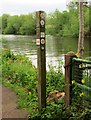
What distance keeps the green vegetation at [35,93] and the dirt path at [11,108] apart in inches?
4.7

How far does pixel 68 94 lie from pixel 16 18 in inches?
3247

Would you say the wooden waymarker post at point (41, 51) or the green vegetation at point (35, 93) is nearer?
the green vegetation at point (35, 93)

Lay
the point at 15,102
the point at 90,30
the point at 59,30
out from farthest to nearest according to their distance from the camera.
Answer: the point at 59,30
the point at 90,30
the point at 15,102

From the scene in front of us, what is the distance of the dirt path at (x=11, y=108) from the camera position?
5663 millimetres

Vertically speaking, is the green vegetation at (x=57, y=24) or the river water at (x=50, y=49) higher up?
the green vegetation at (x=57, y=24)

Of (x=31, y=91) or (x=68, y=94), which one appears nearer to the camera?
(x=68, y=94)

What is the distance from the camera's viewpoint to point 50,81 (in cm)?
791

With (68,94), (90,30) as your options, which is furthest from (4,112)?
(90,30)

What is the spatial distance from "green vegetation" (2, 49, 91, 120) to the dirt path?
0.39 feet

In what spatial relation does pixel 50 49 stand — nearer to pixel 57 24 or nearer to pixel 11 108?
pixel 11 108

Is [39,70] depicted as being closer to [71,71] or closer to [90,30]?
[71,71]

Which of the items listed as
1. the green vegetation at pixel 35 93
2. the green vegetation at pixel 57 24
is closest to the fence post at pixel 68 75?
the green vegetation at pixel 35 93

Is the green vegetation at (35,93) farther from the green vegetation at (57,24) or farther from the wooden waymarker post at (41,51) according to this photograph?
the green vegetation at (57,24)

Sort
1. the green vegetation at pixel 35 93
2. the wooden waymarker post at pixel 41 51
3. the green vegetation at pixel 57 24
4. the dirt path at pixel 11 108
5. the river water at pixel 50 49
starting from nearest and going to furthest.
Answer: the green vegetation at pixel 35 93 → the wooden waymarker post at pixel 41 51 → the dirt path at pixel 11 108 → the river water at pixel 50 49 → the green vegetation at pixel 57 24
